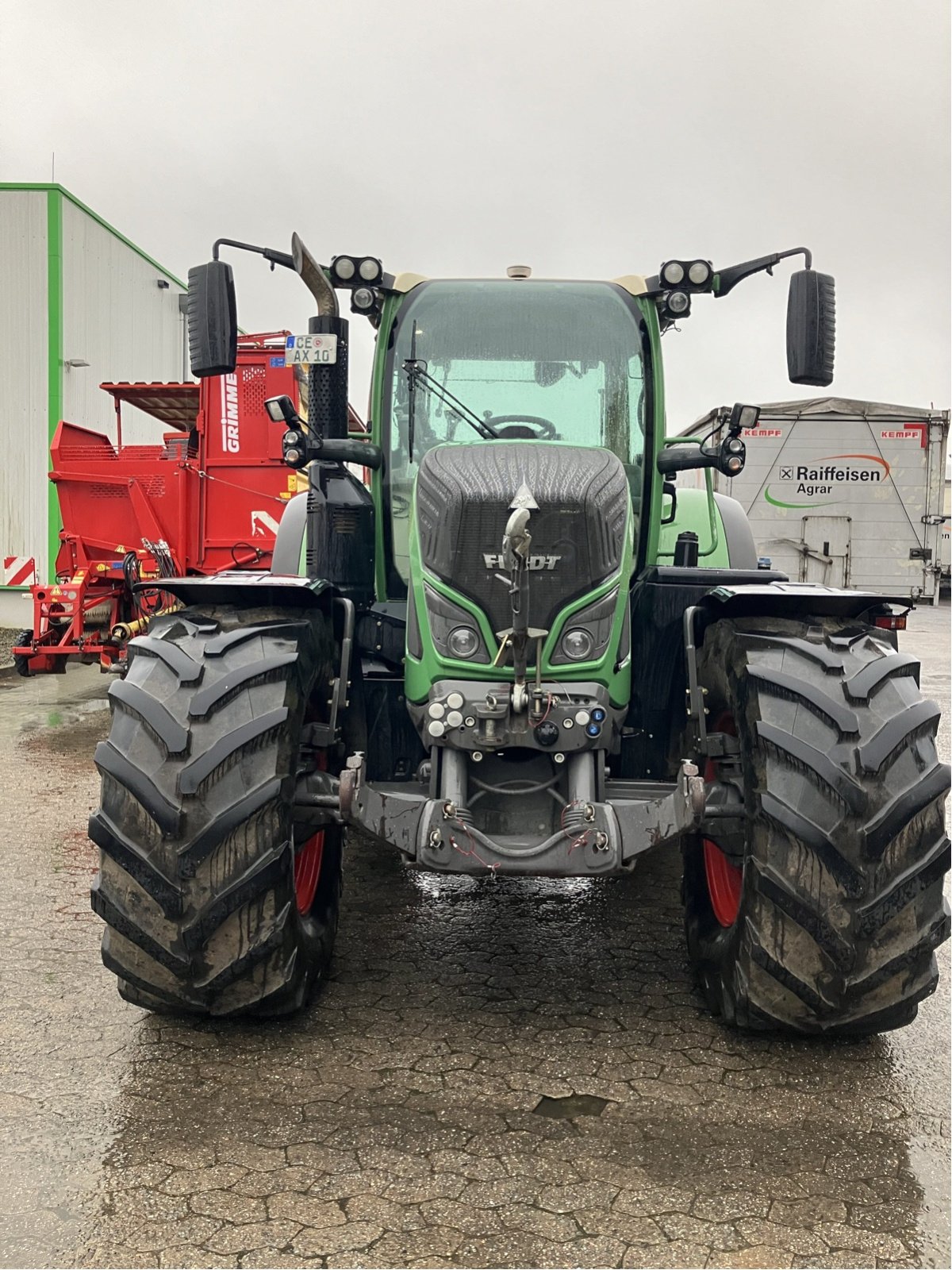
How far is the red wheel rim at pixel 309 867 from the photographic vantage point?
3824mm

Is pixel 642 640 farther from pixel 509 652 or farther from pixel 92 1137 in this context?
pixel 92 1137

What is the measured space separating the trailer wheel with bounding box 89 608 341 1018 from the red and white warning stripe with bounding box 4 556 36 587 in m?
13.9

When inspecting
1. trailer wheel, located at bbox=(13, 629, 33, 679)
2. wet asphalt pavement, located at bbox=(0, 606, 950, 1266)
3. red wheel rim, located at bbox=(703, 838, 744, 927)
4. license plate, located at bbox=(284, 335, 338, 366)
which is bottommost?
wet asphalt pavement, located at bbox=(0, 606, 950, 1266)

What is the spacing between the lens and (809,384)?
4180 mm

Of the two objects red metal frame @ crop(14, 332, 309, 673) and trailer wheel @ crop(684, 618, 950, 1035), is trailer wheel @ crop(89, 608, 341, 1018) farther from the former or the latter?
red metal frame @ crop(14, 332, 309, 673)

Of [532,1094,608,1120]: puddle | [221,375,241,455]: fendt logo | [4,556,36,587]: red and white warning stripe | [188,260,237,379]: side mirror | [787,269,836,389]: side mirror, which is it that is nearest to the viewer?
[532,1094,608,1120]: puddle

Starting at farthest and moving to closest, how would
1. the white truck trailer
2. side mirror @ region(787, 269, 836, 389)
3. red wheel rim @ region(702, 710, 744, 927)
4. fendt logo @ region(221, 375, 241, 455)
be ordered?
the white truck trailer, fendt logo @ region(221, 375, 241, 455), side mirror @ region(787, 269, 836, 389), red wheel rim @ region(702, 710, 744, 927)

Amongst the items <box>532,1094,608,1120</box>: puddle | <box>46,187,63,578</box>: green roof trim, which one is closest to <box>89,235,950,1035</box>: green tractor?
<box>532,1094,608,1120</box>: puddle

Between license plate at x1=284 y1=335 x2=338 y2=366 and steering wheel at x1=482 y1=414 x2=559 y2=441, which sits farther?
steering wheel at x1=482 y1=414 x2=559 y2=441

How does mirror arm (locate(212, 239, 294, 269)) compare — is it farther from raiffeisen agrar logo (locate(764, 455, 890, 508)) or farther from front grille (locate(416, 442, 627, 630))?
raiffeisen agrar logo (locate(764, 455, 890, 508))

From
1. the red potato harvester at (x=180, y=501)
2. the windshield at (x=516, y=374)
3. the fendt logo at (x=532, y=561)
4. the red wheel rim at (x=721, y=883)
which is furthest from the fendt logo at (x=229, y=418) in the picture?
the red wheel rim at (x=721, y=883)

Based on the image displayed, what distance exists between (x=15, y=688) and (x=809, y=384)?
10.3 metres

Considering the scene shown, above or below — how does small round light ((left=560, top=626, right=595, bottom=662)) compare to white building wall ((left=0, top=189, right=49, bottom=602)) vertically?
below

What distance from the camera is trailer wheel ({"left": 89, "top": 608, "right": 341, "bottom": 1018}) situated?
3064 mm
